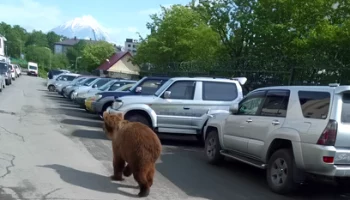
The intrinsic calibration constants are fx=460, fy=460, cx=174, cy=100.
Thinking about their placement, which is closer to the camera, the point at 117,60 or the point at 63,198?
the point at 63,198

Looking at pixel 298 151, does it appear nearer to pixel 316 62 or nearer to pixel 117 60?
pixel 316 62

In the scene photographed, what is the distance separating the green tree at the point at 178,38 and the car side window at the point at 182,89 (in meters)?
13.9

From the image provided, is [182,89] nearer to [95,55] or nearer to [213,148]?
[213,148]

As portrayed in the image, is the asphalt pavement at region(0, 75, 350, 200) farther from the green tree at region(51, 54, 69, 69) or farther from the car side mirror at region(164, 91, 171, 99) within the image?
the green tree at region(51, 54, 69, 69)

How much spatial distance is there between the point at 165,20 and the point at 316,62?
21173mm

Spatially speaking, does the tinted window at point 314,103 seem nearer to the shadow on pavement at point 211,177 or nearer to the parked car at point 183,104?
the shadow on pavement at point 211,177

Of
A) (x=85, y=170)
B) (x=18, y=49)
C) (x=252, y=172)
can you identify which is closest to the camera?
(x=85, y=170)

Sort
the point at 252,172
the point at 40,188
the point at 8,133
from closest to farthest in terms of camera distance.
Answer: the point at 40,188 → the point at 252,172 → the point at 8,133

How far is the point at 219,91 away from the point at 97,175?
5.69 metres

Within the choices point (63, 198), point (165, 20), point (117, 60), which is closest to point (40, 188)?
point (63, 198)

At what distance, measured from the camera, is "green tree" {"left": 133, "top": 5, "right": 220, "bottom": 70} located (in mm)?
28266

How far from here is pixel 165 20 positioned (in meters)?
33.4

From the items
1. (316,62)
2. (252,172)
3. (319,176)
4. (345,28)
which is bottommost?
(252,172)

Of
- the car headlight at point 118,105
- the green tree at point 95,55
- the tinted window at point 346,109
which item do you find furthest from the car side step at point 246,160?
the green tree at point 95,55
